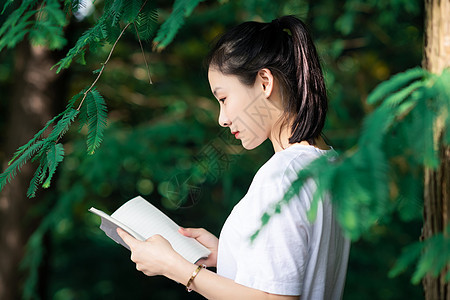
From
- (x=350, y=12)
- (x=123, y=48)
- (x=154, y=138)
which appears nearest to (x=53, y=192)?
(x=154, y=138)

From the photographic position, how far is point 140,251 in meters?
1.41

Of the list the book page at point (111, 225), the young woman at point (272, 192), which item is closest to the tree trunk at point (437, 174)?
the young woman at point (272, 192)

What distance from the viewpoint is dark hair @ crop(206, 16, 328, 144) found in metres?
1.44

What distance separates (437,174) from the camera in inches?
60.6

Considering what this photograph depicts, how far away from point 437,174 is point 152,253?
2.84 ft

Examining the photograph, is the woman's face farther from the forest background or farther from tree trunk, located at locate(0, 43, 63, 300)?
tree trunk, located at locate(0, 43, 63, 300)

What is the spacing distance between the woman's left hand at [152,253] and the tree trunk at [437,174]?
2.56 ft

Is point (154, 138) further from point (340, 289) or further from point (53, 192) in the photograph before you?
point (340, 289)

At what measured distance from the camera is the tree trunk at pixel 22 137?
3.57m

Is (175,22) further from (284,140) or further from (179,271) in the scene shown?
(179,271)

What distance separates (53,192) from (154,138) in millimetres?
812

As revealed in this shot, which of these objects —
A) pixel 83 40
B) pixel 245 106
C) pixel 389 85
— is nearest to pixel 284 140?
pixel 245 106

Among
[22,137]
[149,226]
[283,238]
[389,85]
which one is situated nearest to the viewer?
[389,85]

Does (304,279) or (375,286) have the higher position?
(304,279)
